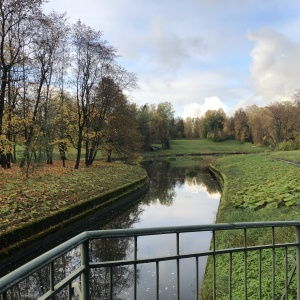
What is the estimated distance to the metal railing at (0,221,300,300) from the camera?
6.62 feet

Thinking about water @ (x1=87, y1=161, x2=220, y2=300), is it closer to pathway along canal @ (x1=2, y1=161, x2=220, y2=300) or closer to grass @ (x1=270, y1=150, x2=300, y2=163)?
pathway along canal @ (x1=2, y1=161, x2=220, y2=300)

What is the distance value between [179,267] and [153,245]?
27.5 feet

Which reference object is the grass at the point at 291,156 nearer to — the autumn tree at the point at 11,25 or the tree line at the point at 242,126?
the tree line at the point at 242,126

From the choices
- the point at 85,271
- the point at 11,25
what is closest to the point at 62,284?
the point at 85,271

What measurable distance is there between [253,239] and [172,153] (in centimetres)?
6088

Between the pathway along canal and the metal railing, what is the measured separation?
0.05 m

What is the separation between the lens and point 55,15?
23.9 metres

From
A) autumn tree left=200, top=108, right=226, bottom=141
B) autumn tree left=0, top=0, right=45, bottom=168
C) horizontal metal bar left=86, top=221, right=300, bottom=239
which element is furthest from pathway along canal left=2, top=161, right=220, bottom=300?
autumn tree left=200, top=108, right=226, bottom=141

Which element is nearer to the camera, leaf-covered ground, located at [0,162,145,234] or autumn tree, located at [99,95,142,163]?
leaf-covered ground, located at [0,162,145,234]

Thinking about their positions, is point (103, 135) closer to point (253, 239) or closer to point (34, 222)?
point (34, 222)

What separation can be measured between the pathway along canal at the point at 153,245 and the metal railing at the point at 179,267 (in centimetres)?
5

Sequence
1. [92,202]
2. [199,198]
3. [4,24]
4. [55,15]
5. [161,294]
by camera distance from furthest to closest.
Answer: [55,15]
[199,198]
[4,24]
[92,202]
[161,294]

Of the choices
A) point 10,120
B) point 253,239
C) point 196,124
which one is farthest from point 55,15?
point 196,124

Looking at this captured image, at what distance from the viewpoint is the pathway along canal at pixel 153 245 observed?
26.5 ft
